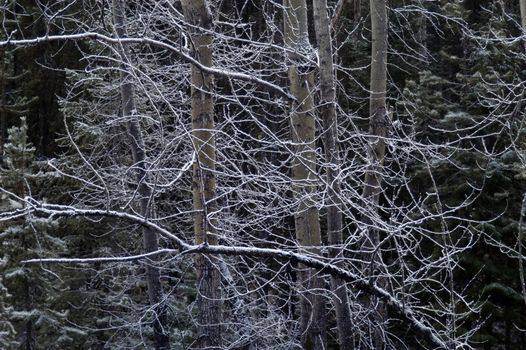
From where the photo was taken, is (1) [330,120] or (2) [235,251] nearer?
(2) [235,251]

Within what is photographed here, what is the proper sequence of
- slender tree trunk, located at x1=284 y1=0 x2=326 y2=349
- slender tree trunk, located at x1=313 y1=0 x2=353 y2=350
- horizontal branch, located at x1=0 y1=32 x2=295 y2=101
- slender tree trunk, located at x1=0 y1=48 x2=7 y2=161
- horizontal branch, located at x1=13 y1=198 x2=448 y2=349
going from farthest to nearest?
slender tree trunk, located at x1=0 y1=48 x2=7 y2=161, slender tree trunk, located at x1=284 y1=0 x2=326 y2=349, slender tree trunk, located at x1=313 y1=0 x2=353 y2=350, horizontal branch, located at x1=0 y1=32 x2=295 y2=101, horizontal branch, located at x1=13 y1=198 x2=448 y2=349

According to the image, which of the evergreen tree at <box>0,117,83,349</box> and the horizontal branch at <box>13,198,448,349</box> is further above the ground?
the horizontal branch at <box>13,198,448,349</box>

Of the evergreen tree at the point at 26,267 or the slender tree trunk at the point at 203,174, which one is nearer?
the slender tree trunk at the point at 203,174

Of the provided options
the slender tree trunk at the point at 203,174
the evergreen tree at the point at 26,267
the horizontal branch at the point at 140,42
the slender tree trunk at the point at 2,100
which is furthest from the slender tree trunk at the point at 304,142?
the slender tree trunk at the point at 2,100

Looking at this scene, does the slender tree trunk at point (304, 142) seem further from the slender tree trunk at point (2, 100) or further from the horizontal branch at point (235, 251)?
the slender tree trunk at point (2, 100)

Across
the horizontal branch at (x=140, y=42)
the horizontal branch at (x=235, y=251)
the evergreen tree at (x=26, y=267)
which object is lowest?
the evergreen tree at (x=26, y=267)

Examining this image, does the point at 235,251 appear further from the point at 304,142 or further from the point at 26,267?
the point at 26,267

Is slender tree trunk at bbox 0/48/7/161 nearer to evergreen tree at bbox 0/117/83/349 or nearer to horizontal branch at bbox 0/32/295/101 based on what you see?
evergreen tree at bbox 0/117/83/349

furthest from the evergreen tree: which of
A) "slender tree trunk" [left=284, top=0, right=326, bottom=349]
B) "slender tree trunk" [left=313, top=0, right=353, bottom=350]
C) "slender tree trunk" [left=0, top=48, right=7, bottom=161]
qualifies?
"slender tree trunk" [left=0, top=48, right=7, bottom=161]

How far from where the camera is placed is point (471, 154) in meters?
11.2

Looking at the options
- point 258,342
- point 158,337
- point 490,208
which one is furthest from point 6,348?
point 490,208

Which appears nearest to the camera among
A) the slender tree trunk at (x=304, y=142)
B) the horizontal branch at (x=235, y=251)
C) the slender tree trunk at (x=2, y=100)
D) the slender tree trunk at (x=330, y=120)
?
the horizontal branch at (x=235, y=251)

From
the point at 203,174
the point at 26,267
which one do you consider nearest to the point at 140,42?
the point at 203,174

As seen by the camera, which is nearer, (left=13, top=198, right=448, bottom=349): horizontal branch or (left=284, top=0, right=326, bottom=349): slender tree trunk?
(left=13, top=198, right=448, bottom=349): horizontal branch
